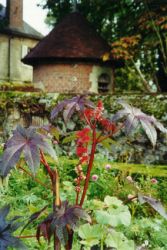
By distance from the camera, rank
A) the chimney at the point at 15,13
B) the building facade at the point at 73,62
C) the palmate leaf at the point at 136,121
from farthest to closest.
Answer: the chimney at the point at 15,13, the building facade at the point at 73,62, the palmate leaf at the point at 136,121

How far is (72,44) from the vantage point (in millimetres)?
21875

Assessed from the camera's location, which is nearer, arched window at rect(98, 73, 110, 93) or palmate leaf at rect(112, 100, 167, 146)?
palmate leaf at rect(112, 100, 167, 146)

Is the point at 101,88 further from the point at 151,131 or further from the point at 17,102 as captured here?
the point at 151,131

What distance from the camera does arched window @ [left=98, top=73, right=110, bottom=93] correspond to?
22405mm

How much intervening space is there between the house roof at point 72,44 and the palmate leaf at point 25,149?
19.4 m

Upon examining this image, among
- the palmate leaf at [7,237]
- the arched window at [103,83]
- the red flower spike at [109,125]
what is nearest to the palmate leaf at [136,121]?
the red flower spike at [109,125]

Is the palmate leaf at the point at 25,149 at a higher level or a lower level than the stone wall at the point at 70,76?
lower

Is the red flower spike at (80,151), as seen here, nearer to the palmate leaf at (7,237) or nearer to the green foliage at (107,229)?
the green foliage at (107,229)

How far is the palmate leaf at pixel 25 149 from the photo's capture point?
1.80m

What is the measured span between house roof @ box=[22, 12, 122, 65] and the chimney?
1082 cm

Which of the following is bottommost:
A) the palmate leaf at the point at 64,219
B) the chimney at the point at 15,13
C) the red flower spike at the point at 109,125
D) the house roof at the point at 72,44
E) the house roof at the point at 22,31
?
the palmate leaf at the point at 64,219

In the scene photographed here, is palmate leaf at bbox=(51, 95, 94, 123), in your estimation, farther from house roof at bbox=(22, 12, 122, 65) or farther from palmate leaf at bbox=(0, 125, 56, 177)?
house roof at bbox=(22, 12, 122, 65)

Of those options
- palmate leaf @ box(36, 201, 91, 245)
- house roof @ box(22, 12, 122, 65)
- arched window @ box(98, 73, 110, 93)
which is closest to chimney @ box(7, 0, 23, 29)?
house roof @ box(22, 12, 122, 65)

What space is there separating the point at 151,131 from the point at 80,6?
22621 mm
